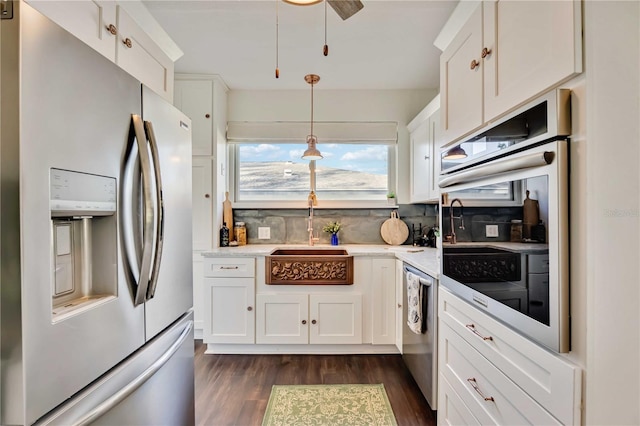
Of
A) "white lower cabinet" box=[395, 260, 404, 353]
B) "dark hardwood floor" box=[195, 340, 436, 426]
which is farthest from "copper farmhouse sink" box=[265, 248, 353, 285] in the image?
"dark hardwood floor" box=[195, 340, 436, 426]

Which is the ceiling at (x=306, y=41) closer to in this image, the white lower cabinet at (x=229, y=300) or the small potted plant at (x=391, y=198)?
the small potted plant at (x=391, y=198)

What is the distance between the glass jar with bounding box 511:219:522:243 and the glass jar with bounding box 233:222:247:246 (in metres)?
2.62

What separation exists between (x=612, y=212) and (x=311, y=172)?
285 centimetres

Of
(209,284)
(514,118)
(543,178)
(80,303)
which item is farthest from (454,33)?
(209,284)

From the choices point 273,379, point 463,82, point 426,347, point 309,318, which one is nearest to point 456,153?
point 463,82

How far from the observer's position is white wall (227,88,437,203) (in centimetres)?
329

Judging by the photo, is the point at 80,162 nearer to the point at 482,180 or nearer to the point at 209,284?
the point at 482,180

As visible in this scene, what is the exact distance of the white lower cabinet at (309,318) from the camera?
269 cm

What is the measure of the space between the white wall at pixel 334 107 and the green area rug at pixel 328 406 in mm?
1897

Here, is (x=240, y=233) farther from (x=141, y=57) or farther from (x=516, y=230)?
(x=516, y=230)

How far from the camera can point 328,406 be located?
1.99 metres

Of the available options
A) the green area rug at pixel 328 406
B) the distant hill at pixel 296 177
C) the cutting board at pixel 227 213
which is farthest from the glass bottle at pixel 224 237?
the green area rug at pixel 328 406

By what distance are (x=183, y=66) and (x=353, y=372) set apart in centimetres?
297

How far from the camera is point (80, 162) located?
2.60 ft
